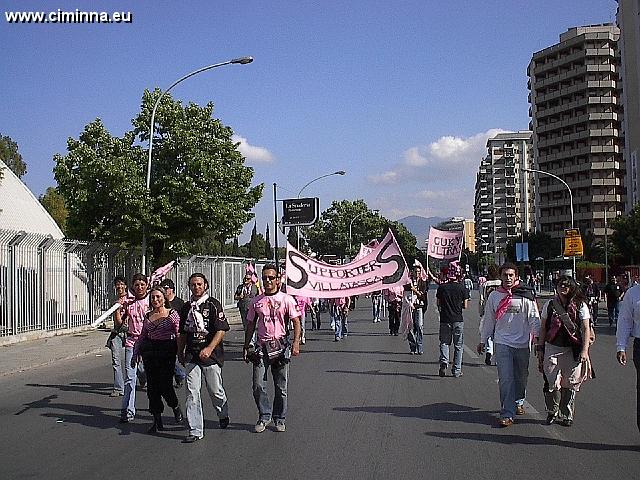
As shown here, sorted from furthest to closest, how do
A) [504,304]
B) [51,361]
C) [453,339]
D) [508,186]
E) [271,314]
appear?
[508,186], [51,361], [453,339], [504,304], [271,314]

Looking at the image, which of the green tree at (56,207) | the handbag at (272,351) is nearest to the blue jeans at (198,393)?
the handbag at (272,351)

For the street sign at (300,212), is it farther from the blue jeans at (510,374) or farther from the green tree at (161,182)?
→ the blue jeans at (510,374)

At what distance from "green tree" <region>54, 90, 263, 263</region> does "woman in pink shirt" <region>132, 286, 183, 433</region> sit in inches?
662

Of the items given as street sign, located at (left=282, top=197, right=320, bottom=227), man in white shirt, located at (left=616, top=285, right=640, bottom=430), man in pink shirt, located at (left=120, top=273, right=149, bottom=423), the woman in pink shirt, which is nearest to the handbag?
the woman in pink shirt

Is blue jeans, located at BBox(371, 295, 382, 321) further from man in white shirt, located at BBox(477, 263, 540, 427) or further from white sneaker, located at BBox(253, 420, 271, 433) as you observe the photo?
white sneaker, located at BBox(253, 420, 271, 433)

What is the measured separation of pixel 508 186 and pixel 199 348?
138670mm

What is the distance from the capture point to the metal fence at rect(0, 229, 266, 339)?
2052 cm

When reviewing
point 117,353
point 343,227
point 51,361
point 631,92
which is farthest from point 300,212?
point 117,353

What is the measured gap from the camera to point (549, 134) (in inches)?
3971

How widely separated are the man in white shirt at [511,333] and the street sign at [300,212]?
162 ft

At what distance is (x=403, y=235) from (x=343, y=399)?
102433mm

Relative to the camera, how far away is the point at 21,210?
4384 centimetres

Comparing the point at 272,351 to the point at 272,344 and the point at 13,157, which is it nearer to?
the point at 272,344

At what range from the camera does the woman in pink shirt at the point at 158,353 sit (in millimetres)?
8461
